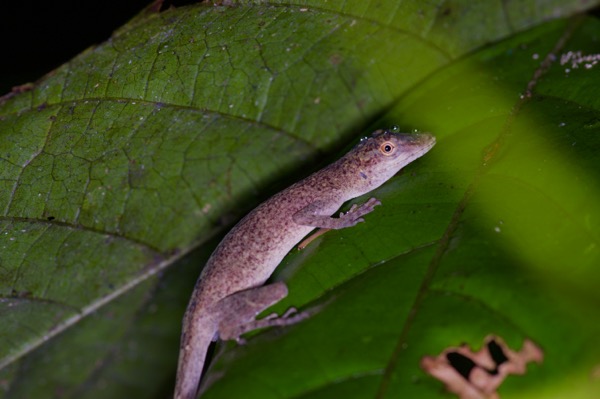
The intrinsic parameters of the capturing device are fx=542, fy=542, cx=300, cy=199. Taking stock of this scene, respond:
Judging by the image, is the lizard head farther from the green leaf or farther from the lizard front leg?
the lizard front leg

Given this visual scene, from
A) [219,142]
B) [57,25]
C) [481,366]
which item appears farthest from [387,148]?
[57,25]

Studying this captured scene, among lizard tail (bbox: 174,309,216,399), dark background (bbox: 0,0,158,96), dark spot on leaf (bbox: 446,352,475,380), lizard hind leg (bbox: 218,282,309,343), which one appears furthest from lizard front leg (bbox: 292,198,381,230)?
dark background (bbox: 0,0,158,96)

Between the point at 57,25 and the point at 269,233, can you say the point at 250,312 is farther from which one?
the point at 57,25

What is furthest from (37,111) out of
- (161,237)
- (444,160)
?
(444,160)

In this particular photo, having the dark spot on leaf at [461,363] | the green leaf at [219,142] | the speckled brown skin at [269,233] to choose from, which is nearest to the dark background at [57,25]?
the green leaf at [219,142]

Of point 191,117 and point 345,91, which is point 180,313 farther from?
point 345,91

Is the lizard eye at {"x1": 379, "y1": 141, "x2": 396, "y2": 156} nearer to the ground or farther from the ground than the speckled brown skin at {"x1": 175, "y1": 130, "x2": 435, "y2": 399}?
farther from the ground
